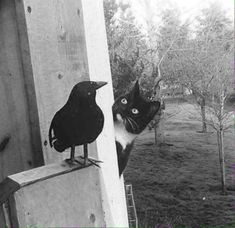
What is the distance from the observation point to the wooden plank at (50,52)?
382 mm

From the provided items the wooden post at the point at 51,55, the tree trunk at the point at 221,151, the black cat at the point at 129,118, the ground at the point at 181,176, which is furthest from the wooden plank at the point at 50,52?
the tree trunk at the point at 221,151

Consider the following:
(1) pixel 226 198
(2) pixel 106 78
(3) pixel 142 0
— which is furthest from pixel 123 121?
(1) pixel 226 198

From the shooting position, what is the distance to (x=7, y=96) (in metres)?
0.40

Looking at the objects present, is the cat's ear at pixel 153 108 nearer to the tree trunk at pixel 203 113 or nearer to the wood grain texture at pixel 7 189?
the wood grain texture at pixel 7 189

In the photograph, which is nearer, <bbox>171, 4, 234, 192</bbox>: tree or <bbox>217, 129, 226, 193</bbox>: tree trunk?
<bbox>171, 4, 234, 192</bbox>: tree

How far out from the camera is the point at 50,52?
0.39m

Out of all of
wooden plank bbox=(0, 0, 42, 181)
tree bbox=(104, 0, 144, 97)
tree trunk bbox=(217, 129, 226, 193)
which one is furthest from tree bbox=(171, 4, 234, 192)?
wooden plank bbox=(0, 0, 42, 181)

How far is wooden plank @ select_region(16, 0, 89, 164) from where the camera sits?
382 mm

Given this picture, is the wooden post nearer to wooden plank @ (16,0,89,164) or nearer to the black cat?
wooden plank @ (16,0,89,164)

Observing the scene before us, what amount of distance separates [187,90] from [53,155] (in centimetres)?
118

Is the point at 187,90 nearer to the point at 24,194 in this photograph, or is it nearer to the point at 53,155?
the point at 53,155

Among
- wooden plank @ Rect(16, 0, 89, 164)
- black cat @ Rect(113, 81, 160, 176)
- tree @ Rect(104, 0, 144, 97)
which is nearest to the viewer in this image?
wooden plank @ Rect(16, 0, 89, 164)

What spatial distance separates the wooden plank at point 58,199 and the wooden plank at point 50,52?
0.08m

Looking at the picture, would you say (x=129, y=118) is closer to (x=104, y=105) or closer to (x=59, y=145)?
(x=104, y=105)
